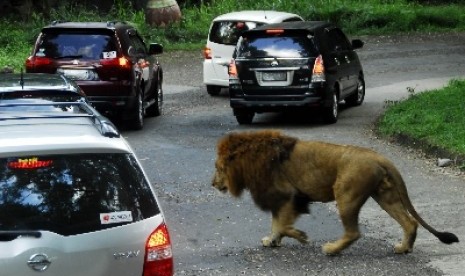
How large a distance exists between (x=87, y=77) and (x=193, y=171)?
4066mm

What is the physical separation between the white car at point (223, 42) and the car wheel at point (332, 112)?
3791mm

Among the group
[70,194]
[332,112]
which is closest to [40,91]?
[70,194]

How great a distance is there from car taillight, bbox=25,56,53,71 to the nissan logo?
12652 millimetres

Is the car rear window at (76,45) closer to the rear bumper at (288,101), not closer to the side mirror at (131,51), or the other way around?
the side mirror at (131,51)

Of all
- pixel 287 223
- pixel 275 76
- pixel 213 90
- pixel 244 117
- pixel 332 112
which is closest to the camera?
pixel 287 223

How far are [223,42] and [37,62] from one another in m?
5.75

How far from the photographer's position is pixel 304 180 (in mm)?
9852

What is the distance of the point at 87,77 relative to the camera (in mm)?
17922

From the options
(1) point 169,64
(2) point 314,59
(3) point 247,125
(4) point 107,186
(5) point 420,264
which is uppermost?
(4) point 107,186

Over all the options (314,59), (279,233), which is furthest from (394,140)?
(279,233)

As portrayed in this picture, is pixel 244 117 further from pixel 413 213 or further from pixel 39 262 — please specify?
pixel 39 262

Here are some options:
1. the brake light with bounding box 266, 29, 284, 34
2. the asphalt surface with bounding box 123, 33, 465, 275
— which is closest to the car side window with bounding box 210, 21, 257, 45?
the asphalt surface with bounding box 123, 33, 465, 275

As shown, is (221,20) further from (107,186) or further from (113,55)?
(107,186)

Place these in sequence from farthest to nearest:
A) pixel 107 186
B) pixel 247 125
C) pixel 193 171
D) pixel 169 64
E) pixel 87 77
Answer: pixel 169 64
pixel 247 125
pixel 87 77
pixel 193 171
pixel 107 186
